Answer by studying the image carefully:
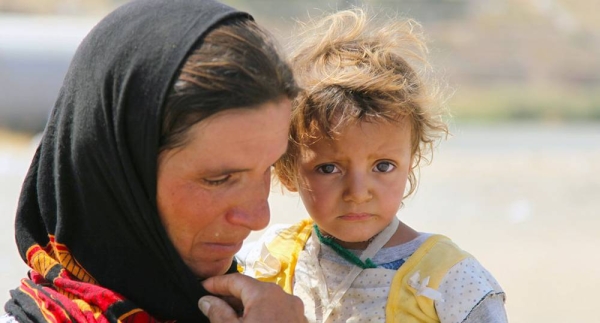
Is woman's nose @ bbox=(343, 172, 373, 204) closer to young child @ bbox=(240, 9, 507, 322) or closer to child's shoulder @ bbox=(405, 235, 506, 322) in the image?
young child @ bbox=(240, 9, 507, 322)

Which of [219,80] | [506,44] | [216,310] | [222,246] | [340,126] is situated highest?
[506,44]

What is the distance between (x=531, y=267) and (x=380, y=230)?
6.18 m

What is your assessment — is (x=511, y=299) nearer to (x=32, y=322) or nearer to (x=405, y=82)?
(x=405, y=82)

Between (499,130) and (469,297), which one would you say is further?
(499,130)

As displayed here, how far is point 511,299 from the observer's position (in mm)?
7895

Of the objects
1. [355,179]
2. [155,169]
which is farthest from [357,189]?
[155,169]

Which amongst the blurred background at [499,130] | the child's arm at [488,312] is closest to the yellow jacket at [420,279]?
the child's arm at [488,312]

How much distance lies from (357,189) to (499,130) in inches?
727

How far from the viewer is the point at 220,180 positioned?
2.35 meters

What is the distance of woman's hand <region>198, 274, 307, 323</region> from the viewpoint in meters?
2.40

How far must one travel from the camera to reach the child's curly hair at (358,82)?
3260 mm

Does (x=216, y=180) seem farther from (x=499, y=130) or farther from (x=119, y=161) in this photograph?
(x=499, y=130)

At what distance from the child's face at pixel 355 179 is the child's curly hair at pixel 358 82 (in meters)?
0.05

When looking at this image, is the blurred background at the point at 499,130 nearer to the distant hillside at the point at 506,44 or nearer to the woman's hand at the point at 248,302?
the distant hillside at the point at 506,44
